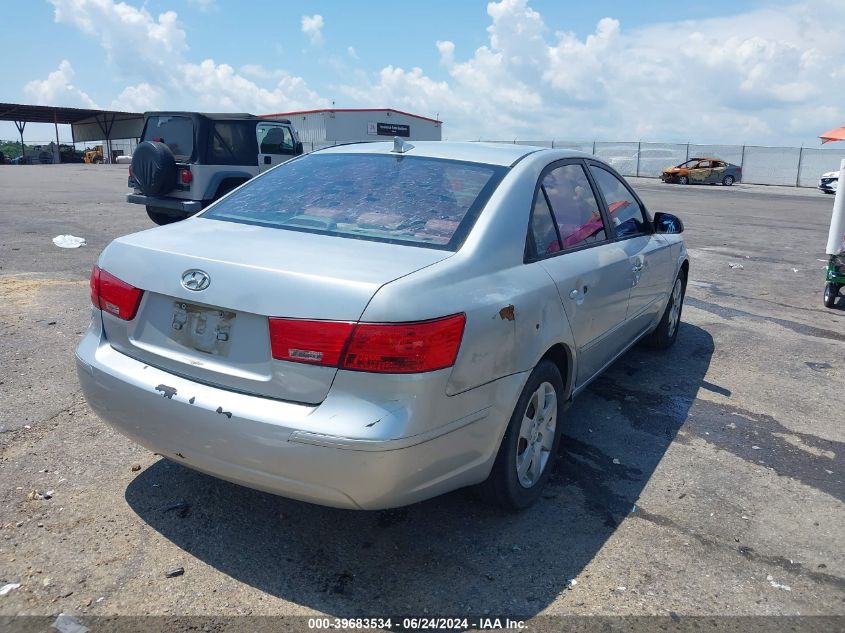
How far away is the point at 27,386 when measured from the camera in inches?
176

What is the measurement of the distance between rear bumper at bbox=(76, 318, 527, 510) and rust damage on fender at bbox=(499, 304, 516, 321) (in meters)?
0.26

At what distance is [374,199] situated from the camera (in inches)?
132

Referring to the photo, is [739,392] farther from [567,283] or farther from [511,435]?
[511,435]

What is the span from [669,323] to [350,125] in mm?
45506

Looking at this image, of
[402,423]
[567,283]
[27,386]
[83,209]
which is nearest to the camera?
[402,423]

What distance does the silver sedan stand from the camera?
2.43 m

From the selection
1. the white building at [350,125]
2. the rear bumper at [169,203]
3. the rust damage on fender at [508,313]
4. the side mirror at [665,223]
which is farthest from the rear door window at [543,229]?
the white building at [350,125]

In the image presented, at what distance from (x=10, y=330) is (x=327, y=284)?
14.2ft


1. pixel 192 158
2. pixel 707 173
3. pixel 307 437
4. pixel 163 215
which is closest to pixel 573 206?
pixel 307 437

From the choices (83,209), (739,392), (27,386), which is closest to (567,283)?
(739,392)

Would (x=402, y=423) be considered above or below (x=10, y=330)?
above

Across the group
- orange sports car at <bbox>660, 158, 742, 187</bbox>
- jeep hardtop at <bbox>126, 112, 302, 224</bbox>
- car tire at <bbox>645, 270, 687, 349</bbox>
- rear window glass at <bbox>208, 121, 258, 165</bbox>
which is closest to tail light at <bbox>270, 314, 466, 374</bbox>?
car tire at <bbox>645, 270, 687, 349</bbox>

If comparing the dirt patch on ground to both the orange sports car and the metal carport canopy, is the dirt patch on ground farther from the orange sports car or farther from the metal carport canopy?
the metal carport canopy

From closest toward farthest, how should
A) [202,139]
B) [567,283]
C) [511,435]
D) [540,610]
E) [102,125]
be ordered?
[540,610] → [511,435] → [567,283] → [202,139] → [102,125]
